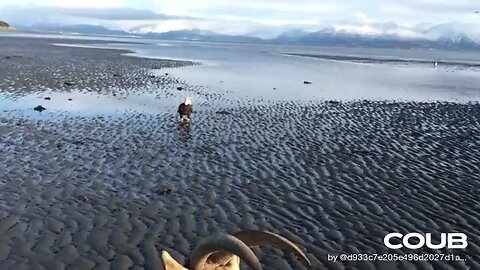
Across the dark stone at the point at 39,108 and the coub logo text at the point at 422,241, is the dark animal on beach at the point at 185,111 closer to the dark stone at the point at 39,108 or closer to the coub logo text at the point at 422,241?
the dark stone at the point at 39,108

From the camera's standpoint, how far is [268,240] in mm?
4539

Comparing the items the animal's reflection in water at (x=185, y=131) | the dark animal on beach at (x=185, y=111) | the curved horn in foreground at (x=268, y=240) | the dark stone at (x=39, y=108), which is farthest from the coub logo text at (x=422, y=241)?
the dark stone at (x=39, y=108)

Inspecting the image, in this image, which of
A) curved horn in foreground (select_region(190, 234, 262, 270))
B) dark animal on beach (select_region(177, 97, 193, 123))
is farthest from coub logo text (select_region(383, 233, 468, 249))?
dark animal on beach (select_region(177, 97, 193, 123))

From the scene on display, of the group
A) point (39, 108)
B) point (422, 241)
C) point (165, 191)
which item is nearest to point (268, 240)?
point (422, 241)

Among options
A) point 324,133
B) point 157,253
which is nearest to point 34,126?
point 324,133

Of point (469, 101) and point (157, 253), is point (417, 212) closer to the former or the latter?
point (157, 253)

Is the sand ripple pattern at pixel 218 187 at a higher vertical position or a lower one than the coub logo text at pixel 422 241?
lower

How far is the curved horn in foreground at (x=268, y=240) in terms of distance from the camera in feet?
14.5

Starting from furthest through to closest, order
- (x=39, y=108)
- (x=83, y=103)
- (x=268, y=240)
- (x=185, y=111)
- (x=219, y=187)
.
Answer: (x=83, y=103), (x=39, y=108), (x=185, y=111), (x=219, y=187), (x=268, y=240)

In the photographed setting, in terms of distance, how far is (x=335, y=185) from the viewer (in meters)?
15.5

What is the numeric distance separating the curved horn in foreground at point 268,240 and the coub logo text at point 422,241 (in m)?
7.22

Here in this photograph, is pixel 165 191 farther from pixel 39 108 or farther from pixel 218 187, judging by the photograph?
pixel 39 108

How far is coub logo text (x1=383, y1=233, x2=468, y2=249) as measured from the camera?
11.2 metres

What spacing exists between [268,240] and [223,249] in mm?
406
